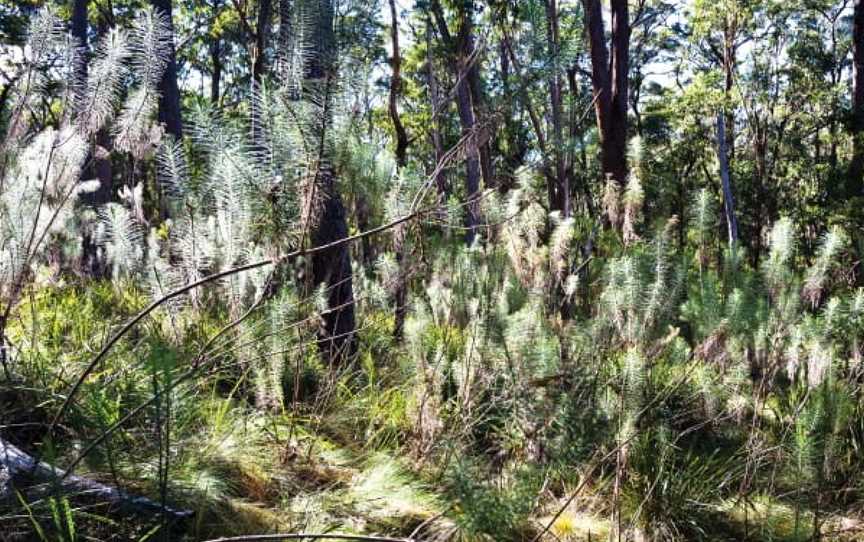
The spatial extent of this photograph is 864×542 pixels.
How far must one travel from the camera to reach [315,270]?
184 inches

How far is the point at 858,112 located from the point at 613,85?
7.01 metres

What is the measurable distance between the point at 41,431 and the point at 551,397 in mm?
2222

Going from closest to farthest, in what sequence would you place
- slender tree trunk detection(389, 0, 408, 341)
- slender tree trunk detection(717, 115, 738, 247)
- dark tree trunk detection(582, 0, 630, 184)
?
1. slender tree trunk detection(389, 0, 408, 341)
2. dark tree trunk detection(582, 0, 630, 184)
3. slender tree trunk detection(717, 115, 738, 247)

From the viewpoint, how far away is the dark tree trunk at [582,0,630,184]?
8.30 m

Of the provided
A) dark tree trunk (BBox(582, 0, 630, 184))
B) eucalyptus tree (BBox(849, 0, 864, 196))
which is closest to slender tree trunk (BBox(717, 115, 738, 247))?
eucalyptus tree (BBox(849, 0, 864, 196))

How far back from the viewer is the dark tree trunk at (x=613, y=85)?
8297 mm

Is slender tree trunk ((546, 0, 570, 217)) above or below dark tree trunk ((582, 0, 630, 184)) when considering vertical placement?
below

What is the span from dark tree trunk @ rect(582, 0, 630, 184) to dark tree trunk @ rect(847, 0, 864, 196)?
5673mm

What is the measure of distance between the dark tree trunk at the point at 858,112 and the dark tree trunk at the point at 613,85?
5.67 metres

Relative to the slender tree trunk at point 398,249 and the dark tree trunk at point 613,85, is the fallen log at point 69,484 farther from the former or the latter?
the dark tree trunk at point 613,85

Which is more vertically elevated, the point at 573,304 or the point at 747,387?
the point at 573,304

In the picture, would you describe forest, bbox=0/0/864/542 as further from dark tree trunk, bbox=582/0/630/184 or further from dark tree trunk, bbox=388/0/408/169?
dark tree trunk, bbox=582/0/630/184

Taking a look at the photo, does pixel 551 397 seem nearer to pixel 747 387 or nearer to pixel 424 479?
pixel 424 479

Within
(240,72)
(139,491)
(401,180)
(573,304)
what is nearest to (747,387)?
(573,304)
